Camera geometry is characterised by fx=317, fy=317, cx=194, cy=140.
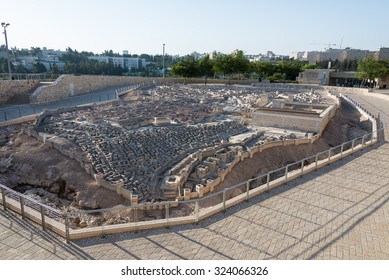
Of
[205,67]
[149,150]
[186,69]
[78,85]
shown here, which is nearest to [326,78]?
[205,67]

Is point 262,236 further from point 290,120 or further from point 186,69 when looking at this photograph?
point 186,69

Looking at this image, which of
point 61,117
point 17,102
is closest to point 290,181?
point 61,117

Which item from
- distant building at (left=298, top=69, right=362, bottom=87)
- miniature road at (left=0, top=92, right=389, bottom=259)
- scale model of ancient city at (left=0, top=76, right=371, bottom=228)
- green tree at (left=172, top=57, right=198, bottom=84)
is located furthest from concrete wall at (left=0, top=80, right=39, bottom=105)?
distant building at (left=298, top=69, right=362, bottom=87)

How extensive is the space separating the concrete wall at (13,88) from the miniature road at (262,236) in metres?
24.8

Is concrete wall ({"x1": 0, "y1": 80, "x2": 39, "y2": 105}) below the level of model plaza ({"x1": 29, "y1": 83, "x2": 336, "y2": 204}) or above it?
above

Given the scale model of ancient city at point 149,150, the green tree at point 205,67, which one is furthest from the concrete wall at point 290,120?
the green tree at point 205,67

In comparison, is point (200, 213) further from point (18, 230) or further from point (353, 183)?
point (353, 183)

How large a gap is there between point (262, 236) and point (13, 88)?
29805mm

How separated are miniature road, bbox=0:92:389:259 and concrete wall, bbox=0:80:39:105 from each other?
24753mm

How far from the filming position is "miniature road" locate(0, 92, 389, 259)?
6.39 metres

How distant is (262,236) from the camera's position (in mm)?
7109

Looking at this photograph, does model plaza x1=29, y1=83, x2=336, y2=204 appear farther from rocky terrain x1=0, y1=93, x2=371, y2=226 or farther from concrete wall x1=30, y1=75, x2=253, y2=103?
concrete wall x1=30, y1=75, x2=253, y2=103

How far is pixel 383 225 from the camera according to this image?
Result: 7707 mm

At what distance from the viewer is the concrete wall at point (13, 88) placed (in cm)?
2817
